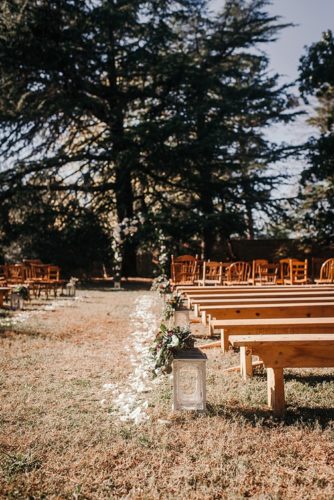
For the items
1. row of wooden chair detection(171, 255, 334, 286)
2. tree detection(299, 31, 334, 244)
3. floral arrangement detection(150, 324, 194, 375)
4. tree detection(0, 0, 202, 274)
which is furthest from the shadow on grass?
tree detection(299, 31, 334, 244)

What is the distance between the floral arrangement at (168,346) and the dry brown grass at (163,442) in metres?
0.34

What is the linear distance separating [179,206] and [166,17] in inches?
357

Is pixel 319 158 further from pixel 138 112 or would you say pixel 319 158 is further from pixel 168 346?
pixel 168 346

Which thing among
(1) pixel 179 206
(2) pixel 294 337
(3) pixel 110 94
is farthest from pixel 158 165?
(2) pixel 294 337

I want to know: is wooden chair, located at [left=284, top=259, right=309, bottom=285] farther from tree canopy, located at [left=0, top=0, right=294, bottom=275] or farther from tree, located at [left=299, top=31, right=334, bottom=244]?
tree, located at [left=299, top=31, right=334, bottom=244]

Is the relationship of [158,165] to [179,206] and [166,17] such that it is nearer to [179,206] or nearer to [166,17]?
[179,206]

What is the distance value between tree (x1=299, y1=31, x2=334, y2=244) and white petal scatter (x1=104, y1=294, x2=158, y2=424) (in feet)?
46.6

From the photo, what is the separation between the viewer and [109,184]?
2042cm

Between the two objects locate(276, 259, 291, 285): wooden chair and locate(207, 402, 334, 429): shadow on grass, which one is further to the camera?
locate(276, 259, 291, 285): wooden chair

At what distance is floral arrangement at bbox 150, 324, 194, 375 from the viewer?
3.20 metres

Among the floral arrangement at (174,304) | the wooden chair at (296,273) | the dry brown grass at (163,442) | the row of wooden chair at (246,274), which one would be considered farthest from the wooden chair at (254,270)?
the dry brown grass at (163,442)

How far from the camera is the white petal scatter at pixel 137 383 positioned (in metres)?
3.12

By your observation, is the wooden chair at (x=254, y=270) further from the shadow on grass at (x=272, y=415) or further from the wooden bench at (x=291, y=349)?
the wooden bench at (x=291, y=349)

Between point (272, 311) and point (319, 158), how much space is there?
1662cm
